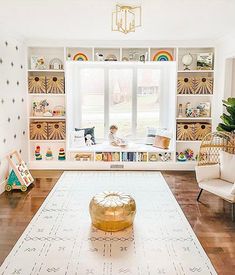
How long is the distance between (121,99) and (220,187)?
10.2 ft

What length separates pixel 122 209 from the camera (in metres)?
3.43

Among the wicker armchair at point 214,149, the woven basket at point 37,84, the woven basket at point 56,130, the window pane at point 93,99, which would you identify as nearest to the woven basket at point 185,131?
the wicker armchair at point 214,149

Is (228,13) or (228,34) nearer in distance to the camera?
(228,13)

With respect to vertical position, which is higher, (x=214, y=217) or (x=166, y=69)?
(x=166, y=69)

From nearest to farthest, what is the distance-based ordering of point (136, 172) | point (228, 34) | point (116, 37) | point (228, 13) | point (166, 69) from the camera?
point (228, 13) < point (228, 34) < point (116, 37) < point (136, 172) < point (166, 69)

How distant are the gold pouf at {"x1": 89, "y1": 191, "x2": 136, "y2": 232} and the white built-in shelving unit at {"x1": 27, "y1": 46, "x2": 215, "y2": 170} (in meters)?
2.68

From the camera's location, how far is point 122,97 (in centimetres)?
668

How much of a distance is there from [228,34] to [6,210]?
423cm

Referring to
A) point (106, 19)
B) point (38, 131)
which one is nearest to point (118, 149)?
point (38, 131)

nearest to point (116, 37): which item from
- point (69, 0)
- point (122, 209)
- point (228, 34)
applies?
point (228, 34)

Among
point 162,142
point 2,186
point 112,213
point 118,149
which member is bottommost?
point 2,186

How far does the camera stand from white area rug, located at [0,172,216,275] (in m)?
2.82

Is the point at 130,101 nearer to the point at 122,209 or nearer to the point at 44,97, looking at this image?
the point at 44,97

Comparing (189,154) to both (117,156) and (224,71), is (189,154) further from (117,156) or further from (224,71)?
(224,71)
